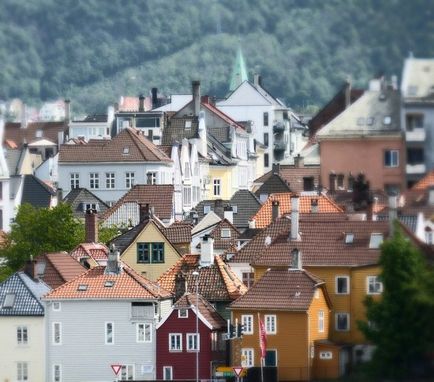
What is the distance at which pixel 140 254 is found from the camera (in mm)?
72062

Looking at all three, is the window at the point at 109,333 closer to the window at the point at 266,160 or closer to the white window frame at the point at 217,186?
the white window frame at the point at 217,186

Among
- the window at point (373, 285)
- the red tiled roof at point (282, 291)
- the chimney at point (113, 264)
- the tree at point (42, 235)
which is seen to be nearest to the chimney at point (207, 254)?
the chimney at point (113, 264)

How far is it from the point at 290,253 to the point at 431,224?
3555cm

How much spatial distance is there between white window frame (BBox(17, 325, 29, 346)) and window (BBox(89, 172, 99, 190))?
41.4 meters

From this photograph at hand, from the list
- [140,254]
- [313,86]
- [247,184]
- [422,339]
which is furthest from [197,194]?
[313,86]

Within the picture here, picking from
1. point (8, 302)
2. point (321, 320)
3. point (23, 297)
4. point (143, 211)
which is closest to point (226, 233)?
point (143, 211)

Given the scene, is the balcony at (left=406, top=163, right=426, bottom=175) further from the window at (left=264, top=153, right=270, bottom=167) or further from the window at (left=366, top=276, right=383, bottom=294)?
the window at (left=264, top=153, right=270, bottom=167)

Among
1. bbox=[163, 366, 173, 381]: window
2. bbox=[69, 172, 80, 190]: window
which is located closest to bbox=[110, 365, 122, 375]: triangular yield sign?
bbox=[163, 366, 173, 381]: window

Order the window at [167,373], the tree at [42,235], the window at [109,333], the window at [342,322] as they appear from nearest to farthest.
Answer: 1. the window at [342,322]
2. the window at [167,373]
3. the window at [109,333]
4. the tree at [42,235]

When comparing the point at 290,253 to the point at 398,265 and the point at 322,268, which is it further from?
the point at 398,265

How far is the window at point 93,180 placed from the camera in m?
108

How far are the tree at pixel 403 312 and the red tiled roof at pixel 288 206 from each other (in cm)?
1334

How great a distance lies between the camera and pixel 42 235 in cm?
8012

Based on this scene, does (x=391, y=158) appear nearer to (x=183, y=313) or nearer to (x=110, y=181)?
(x=183, y=313)
